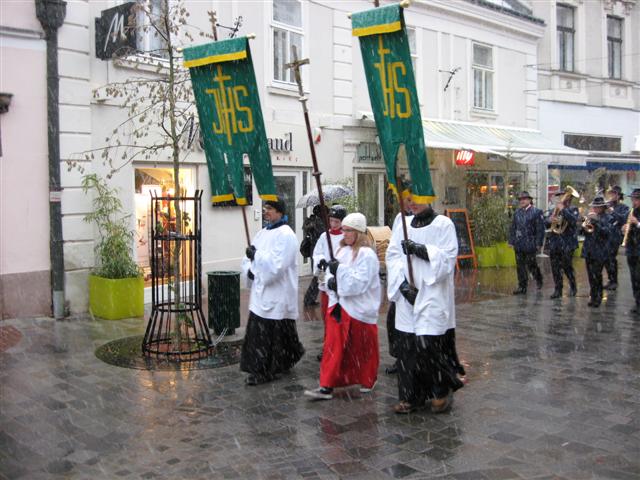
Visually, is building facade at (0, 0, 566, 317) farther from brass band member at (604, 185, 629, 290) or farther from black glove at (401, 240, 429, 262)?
black glove at (401, 240, 429, 262)

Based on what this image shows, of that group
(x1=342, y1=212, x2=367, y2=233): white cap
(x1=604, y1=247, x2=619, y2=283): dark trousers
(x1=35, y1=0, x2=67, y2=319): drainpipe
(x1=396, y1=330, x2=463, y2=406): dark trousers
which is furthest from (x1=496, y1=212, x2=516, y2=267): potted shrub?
(x1=396, y1=330, x2=463, y2=406): dark trousers

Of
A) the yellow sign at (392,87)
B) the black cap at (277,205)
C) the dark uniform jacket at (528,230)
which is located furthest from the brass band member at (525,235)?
the yellow sign at (392,87)

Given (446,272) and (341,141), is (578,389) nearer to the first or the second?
(446,272)

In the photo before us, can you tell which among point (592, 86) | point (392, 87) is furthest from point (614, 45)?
point (392, 87)

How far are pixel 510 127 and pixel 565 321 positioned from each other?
10.7 meters

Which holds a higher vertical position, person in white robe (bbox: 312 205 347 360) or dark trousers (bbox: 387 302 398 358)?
person in white robe (bbox: 312 205 347 360)

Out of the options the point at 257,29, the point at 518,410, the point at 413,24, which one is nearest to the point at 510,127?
the point at 413,24

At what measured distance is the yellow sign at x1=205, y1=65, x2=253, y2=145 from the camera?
698 centimetres

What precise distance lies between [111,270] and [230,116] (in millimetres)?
3925

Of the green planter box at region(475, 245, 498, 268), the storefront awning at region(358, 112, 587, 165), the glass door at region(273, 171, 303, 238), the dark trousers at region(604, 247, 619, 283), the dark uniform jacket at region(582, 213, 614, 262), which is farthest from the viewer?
the green planter box at region(475, 245, 498, 268)

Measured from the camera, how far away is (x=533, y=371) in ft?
23.2

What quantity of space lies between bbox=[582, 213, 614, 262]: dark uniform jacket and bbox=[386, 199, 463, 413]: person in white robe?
5.82m

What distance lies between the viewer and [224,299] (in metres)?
8.62

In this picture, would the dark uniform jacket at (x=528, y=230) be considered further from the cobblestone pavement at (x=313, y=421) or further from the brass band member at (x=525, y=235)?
the cobblestone pavement at (x=313, y=421)
